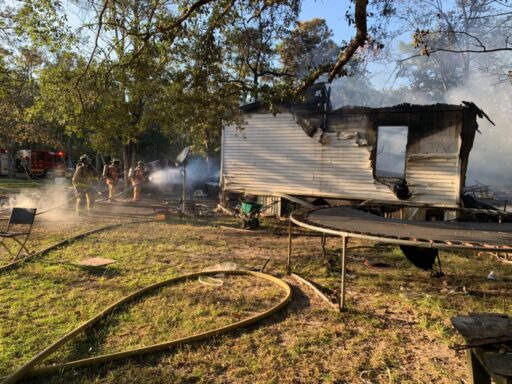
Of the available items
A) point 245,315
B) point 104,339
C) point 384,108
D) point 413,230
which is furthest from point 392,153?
point 104,339

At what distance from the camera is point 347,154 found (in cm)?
1131

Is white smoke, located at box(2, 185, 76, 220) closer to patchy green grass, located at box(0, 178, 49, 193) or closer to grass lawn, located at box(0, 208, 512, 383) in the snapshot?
grass lawn, located at box(0, 208, 512, 383)

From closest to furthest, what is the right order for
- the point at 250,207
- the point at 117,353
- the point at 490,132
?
the point at 117,353 < the point at 250,207 < the point at 490,132

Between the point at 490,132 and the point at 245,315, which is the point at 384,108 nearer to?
the point at 245,315

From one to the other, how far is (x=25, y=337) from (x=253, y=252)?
4695mm

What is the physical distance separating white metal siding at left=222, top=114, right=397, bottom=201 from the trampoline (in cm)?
486

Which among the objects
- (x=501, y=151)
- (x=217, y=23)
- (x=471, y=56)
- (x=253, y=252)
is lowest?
(x=253, y=252)

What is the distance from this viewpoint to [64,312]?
4.29 m

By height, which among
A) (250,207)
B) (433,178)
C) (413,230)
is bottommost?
(250,207)

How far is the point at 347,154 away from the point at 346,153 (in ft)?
0.15

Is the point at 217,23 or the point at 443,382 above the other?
the point at 217,23

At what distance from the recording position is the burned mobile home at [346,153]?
32.5 feet

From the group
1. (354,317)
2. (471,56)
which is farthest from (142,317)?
(471,56)

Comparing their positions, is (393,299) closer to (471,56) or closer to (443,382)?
(443,382)
